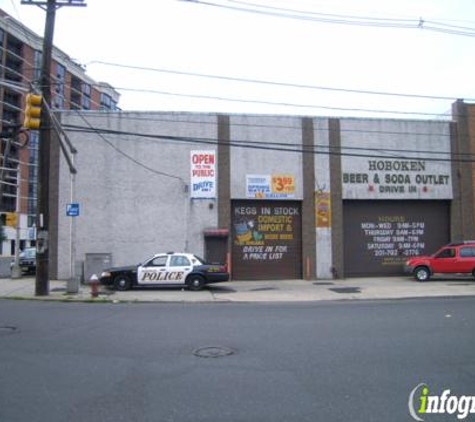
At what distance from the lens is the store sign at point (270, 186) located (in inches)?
883

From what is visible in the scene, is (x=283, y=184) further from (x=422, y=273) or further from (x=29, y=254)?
(x=29, y=254)

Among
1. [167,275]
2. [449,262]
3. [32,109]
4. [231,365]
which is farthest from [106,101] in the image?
[231,365]

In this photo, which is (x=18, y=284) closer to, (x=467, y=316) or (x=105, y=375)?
(x=105, y=375)

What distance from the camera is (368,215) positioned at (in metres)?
23.6

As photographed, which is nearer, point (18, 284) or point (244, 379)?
point (244, 379)

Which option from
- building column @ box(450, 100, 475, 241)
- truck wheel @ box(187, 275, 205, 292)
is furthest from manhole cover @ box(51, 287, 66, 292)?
building column @ box(450, 100, 475, 241)

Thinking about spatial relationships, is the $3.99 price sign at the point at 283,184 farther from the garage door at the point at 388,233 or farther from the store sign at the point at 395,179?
the garage door at the point at 388,233

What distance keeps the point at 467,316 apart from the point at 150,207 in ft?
49.3

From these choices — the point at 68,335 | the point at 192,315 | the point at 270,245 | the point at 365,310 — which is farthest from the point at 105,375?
the point at 270,245

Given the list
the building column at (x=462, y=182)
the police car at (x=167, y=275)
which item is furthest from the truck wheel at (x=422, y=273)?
the police car at (x=167, y=275)

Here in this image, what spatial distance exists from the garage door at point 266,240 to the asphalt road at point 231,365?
11193 mm

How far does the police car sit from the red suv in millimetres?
A: 9624

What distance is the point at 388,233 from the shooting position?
23.7 m

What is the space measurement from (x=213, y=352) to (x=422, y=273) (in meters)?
16.3
